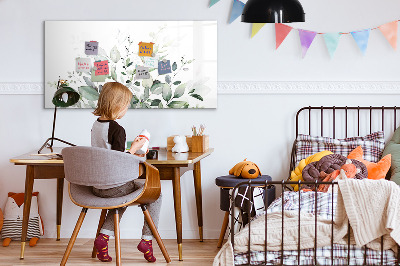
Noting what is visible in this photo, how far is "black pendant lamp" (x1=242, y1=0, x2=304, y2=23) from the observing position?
318 cm

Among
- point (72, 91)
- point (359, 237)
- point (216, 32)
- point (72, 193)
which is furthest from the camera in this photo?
point (216, 32)

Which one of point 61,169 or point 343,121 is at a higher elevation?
point 343,121

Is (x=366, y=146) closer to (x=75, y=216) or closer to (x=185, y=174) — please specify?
(x=185, y=174)

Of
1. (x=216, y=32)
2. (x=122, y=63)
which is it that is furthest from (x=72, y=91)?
(x=216, y=32)

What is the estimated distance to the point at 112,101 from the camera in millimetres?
3566

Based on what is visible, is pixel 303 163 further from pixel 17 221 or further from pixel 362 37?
pixel 17 221

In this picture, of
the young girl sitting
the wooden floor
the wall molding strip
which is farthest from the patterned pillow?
the young girl sitting

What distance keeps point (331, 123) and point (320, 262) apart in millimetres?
1611

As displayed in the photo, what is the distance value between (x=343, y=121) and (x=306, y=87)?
0.36 m

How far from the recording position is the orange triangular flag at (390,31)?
4395 mm

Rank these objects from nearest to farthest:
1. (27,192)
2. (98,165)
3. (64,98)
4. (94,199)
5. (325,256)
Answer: (325,256), (98,165), (94,199), (27,192), (64,98)

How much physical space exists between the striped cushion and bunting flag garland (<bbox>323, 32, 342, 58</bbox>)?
7.87 ft

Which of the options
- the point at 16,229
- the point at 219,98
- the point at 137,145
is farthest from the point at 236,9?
the point at 16,229

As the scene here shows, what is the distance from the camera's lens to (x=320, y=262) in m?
3.08
